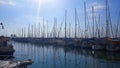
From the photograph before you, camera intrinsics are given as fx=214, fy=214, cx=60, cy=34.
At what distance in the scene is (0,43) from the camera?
47.6 meters

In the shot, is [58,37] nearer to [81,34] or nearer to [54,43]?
[54,43]

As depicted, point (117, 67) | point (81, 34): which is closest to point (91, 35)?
point (81, 34)

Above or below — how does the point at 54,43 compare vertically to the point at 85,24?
below

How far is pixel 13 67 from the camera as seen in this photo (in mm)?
21844

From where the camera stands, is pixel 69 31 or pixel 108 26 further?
pixel 69 31

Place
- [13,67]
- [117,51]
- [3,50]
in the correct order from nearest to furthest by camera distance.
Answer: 1. [13,67]
2. [3,50]
3. [117,51]

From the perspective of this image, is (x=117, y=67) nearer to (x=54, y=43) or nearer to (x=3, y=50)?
(x=3, y=50)

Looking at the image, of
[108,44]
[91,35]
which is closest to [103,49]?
[108,44]

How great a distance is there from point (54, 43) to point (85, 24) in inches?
1357

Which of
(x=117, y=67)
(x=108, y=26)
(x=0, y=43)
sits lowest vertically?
(x=117, y=67)

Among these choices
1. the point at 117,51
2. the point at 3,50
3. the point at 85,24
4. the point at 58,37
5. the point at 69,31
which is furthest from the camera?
the point at 58,37

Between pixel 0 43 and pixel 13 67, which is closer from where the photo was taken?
pixel 13 67

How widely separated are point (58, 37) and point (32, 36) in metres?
40.8

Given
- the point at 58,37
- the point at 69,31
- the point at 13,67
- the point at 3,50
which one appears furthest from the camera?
the point at 58,37
